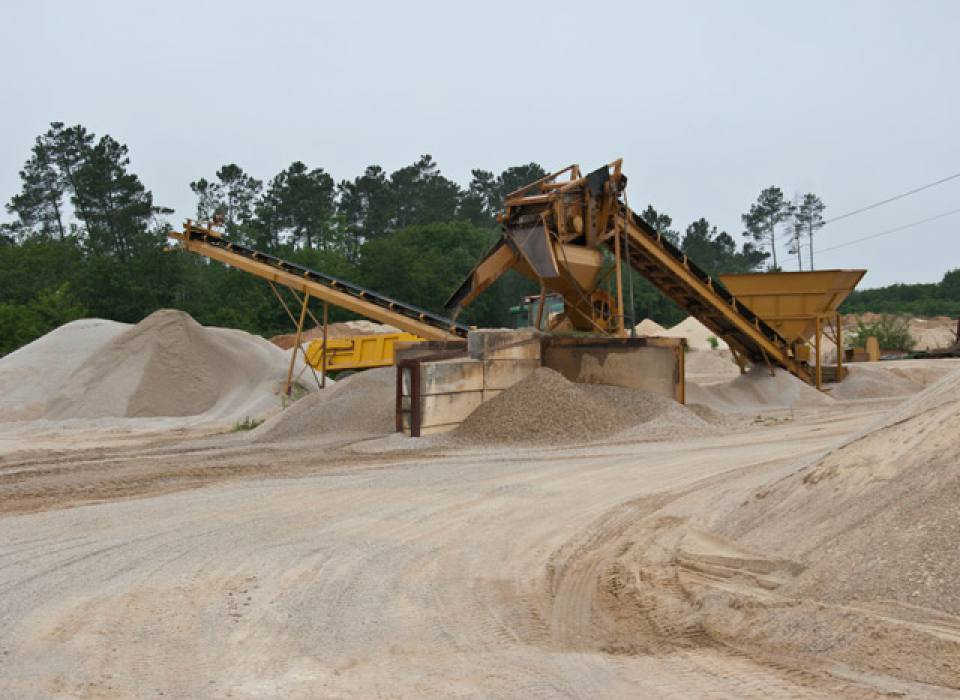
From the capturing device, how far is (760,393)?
20.4 metres

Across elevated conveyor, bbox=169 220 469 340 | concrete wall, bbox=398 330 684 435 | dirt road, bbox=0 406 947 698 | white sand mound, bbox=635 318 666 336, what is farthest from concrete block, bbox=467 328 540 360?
white sand mound, bbox=635 318 666 336

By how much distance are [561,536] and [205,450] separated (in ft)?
29.8

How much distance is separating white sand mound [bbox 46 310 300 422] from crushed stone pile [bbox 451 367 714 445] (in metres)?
9.30

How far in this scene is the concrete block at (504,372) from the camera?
15.6 meters

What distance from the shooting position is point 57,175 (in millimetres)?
69938

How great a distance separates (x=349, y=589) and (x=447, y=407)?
9.32 m

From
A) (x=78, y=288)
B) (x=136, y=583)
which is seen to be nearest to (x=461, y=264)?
(x=78, y=288)

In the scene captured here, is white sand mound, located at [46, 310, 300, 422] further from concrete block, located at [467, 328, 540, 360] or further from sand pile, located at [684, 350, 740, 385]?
sand pile, located at [684, 350, 740, 385]

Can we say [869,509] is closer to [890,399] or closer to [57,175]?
[890,399]

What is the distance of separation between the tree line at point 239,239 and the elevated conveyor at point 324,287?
1316 centimetres

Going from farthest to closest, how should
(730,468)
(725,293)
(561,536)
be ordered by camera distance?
(725,293) → (730,468) → (561,536)

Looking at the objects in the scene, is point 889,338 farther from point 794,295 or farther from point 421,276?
point 421,276

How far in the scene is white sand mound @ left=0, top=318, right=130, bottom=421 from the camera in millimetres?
23141

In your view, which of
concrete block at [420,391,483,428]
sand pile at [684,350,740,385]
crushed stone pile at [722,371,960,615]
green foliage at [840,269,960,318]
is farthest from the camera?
green foliage at [840,269,960,318]
